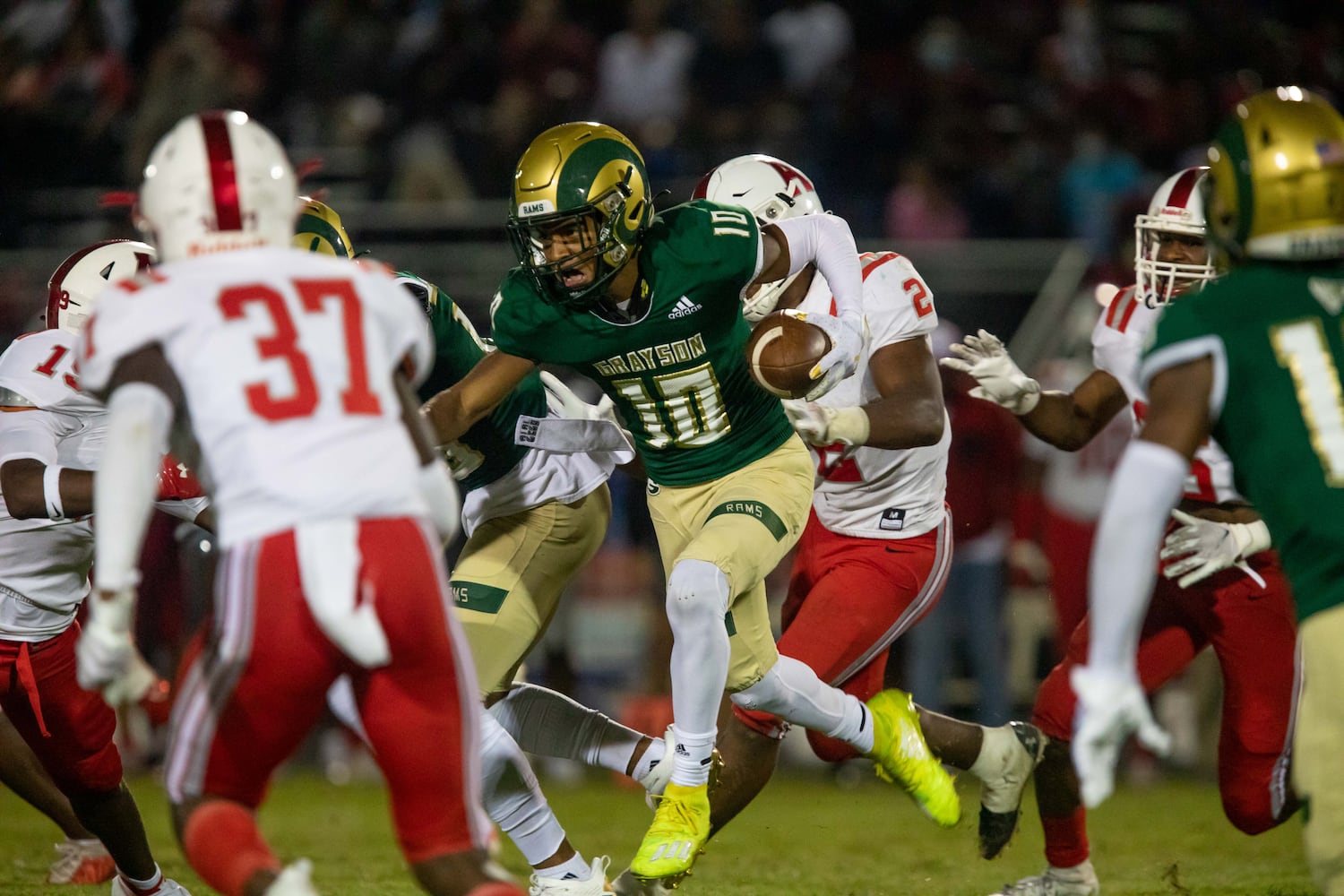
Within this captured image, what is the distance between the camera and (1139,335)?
5004 millimetres

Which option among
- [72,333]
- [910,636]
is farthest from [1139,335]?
[910,636]

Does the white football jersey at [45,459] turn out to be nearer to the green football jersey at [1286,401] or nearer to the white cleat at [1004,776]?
the white cleat at [1004,776]

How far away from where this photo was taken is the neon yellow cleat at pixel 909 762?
5.05 metres

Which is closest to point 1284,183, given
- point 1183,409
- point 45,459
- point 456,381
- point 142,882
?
point 1183,409

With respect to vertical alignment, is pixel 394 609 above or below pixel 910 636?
above

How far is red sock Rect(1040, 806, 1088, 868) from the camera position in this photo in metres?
5.16

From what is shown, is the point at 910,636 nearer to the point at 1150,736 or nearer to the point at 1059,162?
the point at 1059,162

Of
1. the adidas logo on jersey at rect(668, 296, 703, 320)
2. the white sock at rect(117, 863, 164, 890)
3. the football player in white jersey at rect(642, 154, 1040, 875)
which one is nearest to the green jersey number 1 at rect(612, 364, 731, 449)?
the adidas logo on jersey at rect(668, 296, 703, 320)

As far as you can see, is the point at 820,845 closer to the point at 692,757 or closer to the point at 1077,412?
the point at 692,757

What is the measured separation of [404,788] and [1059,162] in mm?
9265

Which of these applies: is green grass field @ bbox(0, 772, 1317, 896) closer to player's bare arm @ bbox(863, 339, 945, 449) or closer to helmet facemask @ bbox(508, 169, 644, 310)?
player's bare arm @ bbox(863, 339, 945, 449)

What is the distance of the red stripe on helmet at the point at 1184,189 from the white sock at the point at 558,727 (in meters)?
2.40

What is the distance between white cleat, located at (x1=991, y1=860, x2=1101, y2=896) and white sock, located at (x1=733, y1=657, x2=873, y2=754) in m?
0.75

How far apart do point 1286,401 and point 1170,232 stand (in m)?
2.02
